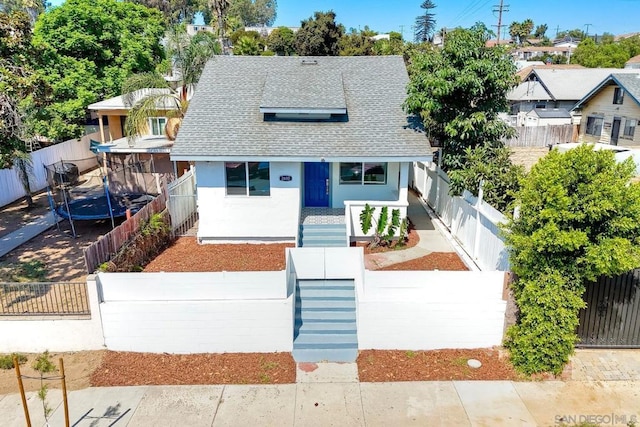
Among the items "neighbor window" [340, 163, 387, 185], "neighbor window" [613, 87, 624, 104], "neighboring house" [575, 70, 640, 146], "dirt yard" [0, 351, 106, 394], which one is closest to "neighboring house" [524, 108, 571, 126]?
"neighboring house" [575, 70, 640, 146]

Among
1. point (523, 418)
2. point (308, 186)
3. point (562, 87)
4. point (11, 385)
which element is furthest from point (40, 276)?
point (562, 87)

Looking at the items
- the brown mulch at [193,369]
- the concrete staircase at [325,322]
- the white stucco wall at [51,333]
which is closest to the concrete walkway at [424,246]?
the concrete staircase at [325,322]

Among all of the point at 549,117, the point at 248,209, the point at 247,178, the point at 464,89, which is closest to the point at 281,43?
the point at 549,117

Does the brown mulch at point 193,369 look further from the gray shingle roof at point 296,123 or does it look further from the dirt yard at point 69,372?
the gray shingle roof at point 296,123

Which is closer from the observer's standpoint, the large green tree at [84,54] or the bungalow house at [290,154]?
the bungalow house at [290,154]

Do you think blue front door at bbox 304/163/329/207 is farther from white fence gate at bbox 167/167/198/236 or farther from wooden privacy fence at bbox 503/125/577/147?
wooden privacy fence at bbox 503/125/577/147

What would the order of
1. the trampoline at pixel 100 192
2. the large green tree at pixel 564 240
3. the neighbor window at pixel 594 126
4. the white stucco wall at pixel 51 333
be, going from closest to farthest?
the large green tree at pixel 564 240
the white stucco wall at pixel 51 333
the trampoline at pixel 100 192
the neighbor window at pixel 594 126
